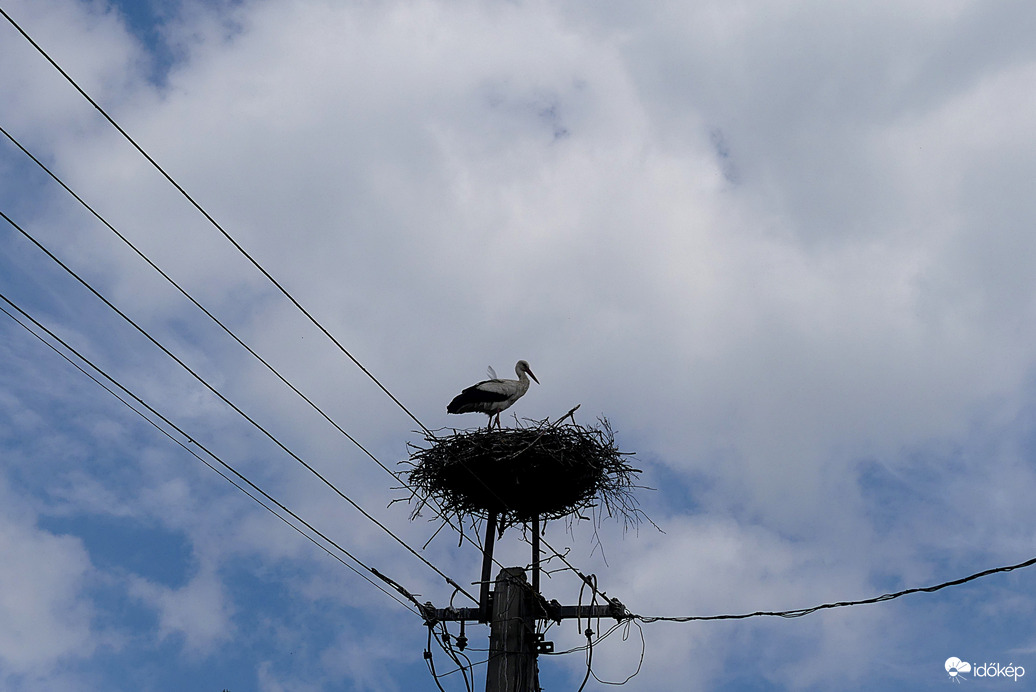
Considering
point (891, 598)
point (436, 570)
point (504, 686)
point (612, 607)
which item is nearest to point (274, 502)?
point (436, 570)

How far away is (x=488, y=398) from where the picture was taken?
11508mm

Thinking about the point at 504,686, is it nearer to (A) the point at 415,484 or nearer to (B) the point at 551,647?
(B) the point at 551,647

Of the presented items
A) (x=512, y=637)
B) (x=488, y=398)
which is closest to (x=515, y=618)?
(x=512, y=637)

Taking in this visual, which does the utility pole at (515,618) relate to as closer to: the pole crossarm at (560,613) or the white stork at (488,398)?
the pole crossarm at (560,613)

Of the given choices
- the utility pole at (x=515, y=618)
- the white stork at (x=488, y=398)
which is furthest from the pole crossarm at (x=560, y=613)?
the white stork at (x=488, y=398)

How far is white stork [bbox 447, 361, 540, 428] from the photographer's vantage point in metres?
11.4

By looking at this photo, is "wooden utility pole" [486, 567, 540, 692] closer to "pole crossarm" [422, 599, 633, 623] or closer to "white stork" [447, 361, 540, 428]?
"pole crossarm" [422, 599, 633, 623]

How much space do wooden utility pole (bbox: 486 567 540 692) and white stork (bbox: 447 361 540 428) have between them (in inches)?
178

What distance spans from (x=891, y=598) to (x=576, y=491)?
354 centimetres

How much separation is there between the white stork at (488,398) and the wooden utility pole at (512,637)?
4531mm

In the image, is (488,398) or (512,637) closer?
(512,637)

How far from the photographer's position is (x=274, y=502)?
21.2 feet

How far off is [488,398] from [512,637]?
500cm

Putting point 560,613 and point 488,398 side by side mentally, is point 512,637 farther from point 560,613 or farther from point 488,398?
point 488,398
